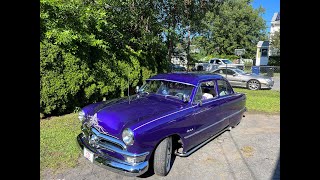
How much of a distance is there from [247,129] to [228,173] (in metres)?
2.76

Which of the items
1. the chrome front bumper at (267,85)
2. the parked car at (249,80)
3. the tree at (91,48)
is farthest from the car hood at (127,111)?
the chrome front bumper at (267,85)

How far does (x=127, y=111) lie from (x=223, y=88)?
8.89ft

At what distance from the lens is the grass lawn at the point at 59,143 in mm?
4035

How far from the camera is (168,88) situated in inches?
193

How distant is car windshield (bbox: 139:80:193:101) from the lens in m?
4.64

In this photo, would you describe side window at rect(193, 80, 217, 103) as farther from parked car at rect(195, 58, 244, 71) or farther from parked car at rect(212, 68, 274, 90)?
parked car at rect(195, 58, 244, 71)

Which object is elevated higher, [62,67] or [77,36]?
[77,36]

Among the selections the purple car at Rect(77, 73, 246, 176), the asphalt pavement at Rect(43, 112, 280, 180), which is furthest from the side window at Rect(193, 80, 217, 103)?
the asphalt pavement at Rect(43, 112, 280, 180)

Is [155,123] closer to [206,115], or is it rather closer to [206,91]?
[206,115]

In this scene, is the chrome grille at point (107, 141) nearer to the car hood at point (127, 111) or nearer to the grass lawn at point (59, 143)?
the car hood at point (127, 111)

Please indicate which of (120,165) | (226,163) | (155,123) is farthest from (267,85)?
(120,165)
